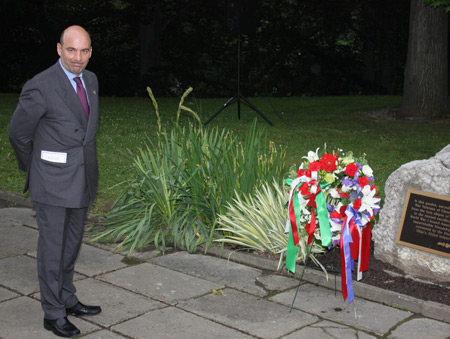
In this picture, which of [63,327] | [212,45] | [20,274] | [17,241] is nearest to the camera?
[63,327]

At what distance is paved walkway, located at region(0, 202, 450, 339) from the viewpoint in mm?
4496

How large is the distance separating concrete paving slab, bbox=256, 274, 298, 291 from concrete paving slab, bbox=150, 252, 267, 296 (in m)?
0.07

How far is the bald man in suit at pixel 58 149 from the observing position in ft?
13.8

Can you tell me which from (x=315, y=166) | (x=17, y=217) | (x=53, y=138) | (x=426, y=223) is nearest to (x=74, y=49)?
(x=53, y=138)

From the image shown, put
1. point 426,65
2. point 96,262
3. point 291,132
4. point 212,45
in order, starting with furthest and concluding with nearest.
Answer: point 212,45 → point 426,65 → point 291,132 → point 96,262

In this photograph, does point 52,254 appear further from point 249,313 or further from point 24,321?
point 249,313

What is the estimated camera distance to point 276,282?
542 centimetres

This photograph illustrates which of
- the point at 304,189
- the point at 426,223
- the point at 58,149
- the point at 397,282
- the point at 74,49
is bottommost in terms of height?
the point at 397,282

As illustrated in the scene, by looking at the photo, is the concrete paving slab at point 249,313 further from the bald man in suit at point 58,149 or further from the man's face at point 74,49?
the man's face at point 74,49

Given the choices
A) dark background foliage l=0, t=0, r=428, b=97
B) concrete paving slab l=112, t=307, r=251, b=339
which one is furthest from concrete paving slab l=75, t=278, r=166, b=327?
dark background foliage l=0, t=0, r=428, b=97

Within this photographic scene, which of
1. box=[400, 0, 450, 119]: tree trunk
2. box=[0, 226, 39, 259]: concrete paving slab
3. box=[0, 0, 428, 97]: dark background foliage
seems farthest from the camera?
box=[0, 0, 428, 97]: dark background foliage

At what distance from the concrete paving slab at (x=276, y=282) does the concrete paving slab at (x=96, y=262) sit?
49.9 inches

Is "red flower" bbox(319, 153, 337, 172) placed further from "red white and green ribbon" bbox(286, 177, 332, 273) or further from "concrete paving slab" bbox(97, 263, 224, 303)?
"concrete paving slab" bbox(97, 263, 224, 303)

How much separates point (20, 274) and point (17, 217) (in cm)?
204
